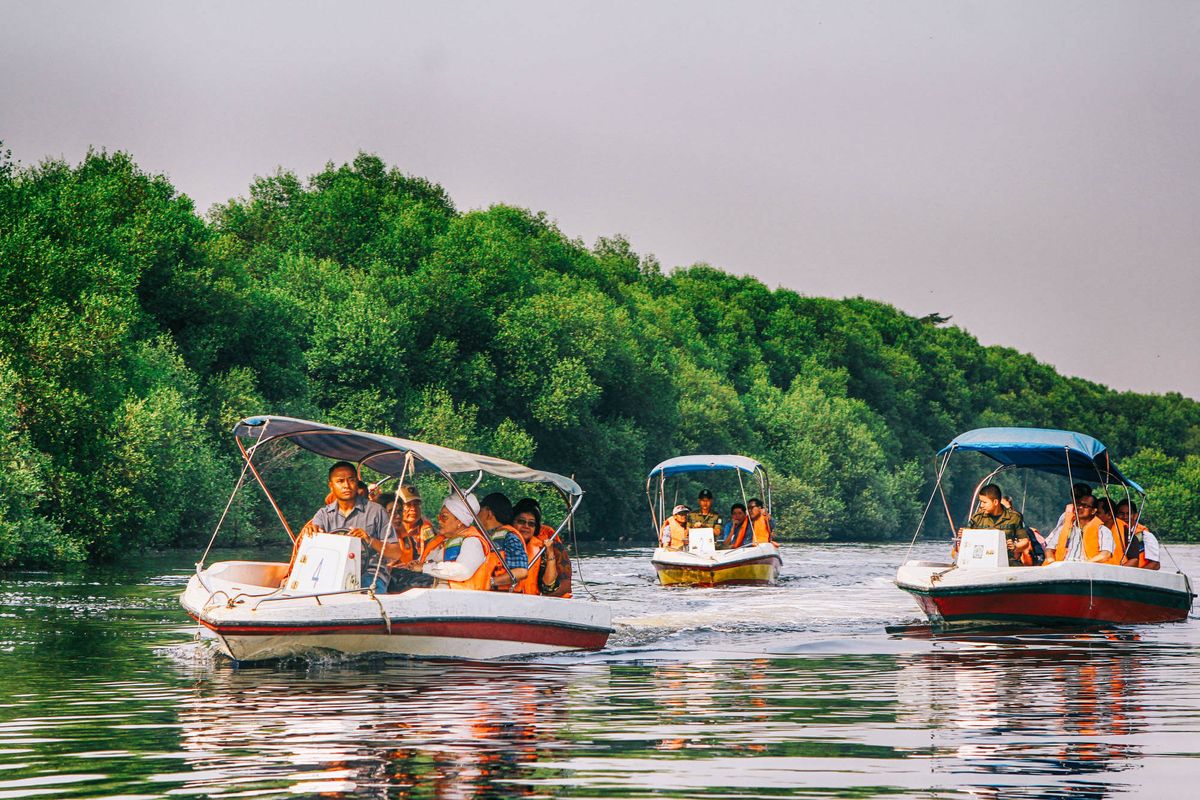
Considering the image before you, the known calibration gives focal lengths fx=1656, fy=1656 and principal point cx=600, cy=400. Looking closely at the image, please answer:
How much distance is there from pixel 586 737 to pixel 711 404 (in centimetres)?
6728

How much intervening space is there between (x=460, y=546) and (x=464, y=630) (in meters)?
0.91

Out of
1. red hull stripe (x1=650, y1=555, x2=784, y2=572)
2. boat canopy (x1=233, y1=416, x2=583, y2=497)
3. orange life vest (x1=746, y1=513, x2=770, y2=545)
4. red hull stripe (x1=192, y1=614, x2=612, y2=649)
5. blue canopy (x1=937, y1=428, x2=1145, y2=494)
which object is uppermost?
blue canopy (x1=937, y1=428, x2=1145, y2=494)

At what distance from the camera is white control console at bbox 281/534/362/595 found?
15852mm

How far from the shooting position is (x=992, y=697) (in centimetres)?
1344

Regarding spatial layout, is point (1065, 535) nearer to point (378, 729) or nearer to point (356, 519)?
point (356, 519)

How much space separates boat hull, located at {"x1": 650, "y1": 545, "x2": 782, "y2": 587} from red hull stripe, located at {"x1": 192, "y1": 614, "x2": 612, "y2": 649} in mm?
13223

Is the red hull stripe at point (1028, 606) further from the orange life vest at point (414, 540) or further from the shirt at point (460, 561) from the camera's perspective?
the shirt at point (460, 561)

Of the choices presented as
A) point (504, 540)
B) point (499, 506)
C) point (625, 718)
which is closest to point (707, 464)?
point (504, 540)

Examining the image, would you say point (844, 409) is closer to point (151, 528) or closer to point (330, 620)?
point (151, 528)

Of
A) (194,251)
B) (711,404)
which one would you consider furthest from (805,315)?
(194,251)

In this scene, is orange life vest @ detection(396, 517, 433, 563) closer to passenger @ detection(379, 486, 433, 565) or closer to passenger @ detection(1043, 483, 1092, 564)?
passenger @ detection(379, 486, 433, 565)

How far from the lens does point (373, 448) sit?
58.7ft

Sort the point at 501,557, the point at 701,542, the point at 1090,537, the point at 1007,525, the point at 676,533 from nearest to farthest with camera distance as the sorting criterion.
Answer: the point at 501,557 → the point at 1007,525 → the point at 1090,537 → the point at 701,542 → the point at 676,533

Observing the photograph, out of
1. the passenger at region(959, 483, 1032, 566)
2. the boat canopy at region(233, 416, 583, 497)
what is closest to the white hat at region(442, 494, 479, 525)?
the boat canopy at region(233, 416, 583, 497)
